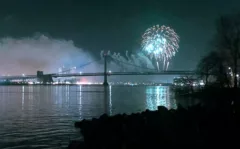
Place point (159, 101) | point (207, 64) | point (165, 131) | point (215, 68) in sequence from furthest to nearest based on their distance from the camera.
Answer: point (159, 101) → point (207, 64) → point (215, 68) → point (165, 131)

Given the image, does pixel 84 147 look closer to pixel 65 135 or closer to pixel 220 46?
pixel 65 135

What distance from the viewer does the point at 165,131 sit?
12.5 metres

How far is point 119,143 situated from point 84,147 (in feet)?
4.42

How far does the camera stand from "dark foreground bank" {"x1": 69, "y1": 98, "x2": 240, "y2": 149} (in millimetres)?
11891

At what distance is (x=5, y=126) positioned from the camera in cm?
2191

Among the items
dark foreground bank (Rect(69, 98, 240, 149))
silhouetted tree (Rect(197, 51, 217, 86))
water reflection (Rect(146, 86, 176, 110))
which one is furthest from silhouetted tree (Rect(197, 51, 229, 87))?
dark foreground bank (Rect(69, 98, 240, 149))

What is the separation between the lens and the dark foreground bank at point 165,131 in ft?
39.0

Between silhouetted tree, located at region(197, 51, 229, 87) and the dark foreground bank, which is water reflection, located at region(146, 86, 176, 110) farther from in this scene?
the dark foreground bank

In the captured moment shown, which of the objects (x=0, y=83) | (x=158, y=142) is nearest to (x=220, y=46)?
(x=158, y=142)

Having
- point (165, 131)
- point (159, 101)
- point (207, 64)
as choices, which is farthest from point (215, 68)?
point (165, 131)

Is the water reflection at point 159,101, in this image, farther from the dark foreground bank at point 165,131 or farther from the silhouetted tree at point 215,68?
the dark foreground bank at point 165,131

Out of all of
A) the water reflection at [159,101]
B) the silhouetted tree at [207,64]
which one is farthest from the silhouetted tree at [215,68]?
the water reflection at [159,101]

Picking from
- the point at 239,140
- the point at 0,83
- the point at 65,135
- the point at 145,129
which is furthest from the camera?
the point at 0,83

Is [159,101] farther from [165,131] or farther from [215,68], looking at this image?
[165,131]
